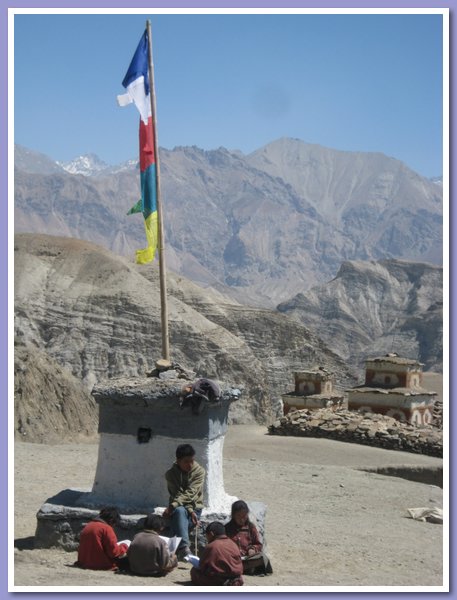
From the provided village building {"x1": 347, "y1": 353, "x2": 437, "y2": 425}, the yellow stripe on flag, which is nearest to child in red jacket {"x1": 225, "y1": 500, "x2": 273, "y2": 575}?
the yellow stripe on flag

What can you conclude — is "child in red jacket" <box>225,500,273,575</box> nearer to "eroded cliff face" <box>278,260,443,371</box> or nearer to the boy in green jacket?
the boy in green jacket

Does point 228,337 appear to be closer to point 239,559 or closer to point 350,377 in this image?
point 350,377

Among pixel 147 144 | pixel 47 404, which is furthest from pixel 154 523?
pixel 47 404

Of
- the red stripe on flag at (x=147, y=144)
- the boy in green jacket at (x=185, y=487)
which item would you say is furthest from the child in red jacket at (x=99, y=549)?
the red stripe on flag at (x=147, y=144)

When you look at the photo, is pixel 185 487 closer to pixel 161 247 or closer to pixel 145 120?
pixel 161 247

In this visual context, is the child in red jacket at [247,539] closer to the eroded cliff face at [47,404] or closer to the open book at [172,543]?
the open book at [172,543]

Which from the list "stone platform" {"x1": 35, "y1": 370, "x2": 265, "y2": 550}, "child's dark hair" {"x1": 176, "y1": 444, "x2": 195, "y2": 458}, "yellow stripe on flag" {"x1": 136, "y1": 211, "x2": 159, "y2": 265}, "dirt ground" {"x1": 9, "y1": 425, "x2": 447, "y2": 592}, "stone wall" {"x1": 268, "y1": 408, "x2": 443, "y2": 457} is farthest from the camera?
"stone wall" {"x1": 268, "y1": 408, "x2": 443, "y2": 457}

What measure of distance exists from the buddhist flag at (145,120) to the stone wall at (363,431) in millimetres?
14753

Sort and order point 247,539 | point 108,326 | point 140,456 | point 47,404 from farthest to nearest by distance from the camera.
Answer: point 108,326 → point 47,404 → point 140,456 → point 247,539

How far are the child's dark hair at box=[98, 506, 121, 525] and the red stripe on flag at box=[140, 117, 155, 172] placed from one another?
4112mm

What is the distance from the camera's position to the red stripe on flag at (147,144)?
1108cm

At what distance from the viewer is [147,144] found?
11133 millimetres

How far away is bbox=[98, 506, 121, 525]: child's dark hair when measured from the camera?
9703 millimetres

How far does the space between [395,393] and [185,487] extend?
24563mm
